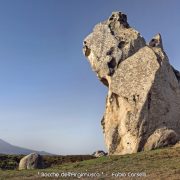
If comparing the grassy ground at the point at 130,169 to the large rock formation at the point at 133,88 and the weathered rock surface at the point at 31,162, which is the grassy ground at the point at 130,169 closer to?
the weathered rock surface at the point at 31,162

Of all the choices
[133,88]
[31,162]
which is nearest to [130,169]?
[31,162]

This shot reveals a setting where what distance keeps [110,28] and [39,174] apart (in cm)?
3166

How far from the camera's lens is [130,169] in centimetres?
3375

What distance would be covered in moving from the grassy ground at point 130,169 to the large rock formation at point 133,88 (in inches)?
358

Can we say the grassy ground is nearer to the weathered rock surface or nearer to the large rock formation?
the weathered rock surface

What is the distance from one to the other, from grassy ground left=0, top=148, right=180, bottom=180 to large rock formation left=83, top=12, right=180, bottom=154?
358 inches

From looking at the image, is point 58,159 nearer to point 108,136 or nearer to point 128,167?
point 108,136

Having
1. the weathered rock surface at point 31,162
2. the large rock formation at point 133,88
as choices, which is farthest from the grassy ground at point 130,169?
the large rock formation at point 133,88

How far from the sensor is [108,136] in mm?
55094

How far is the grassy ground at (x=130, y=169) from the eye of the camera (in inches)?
1208

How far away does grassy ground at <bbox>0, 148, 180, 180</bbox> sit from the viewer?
3067 cm

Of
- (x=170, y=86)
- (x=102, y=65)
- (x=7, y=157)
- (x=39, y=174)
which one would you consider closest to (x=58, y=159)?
(x=7, y=157)

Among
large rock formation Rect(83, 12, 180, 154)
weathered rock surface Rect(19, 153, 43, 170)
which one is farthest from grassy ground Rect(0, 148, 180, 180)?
large rock formation Rect(83, 12, 180, 154)

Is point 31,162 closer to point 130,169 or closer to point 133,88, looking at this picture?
point 133,88
